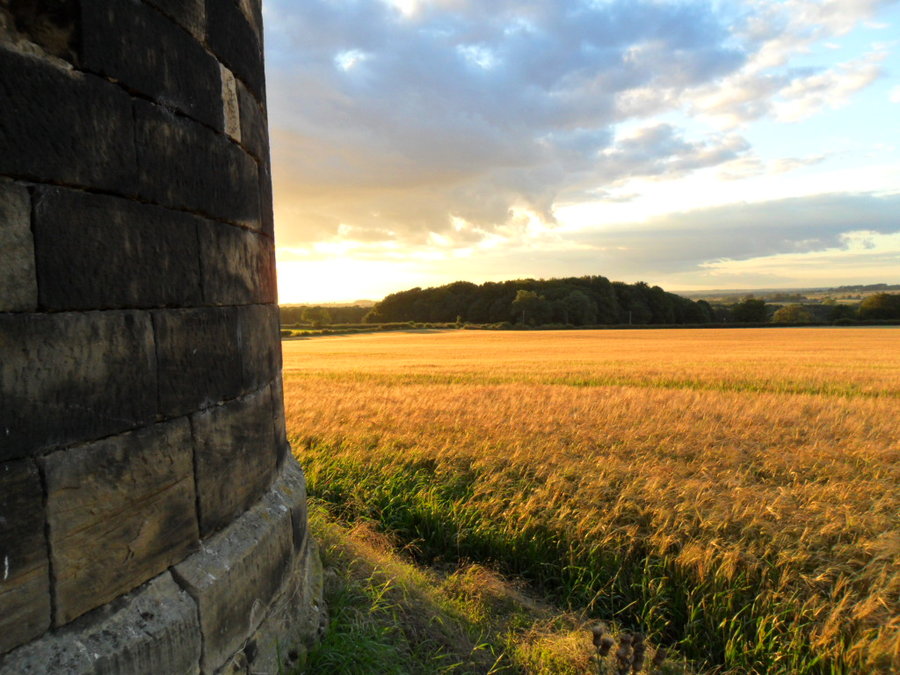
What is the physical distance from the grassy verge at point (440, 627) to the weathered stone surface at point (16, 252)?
6.42 feet

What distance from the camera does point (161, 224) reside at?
1841mm

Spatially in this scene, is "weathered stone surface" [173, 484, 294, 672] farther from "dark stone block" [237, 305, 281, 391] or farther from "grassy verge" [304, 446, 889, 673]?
"grassy verge" [304, 446, 889, 673]

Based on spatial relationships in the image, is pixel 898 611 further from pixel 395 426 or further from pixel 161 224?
pixel 395 426

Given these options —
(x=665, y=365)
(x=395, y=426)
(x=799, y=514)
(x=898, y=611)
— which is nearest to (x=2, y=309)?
(x=898, y=611)

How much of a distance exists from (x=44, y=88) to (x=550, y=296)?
7247 cm

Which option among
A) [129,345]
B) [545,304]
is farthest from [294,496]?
[545,304]

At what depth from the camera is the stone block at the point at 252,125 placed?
94.4 inches

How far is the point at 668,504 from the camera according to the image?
4789mm

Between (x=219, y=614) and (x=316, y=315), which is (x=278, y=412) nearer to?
A: (x=219, y=614)

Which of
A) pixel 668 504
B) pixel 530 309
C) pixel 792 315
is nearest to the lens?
pixel 668 504

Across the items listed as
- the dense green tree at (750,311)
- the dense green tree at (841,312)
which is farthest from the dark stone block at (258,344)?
the dense green tree at (841,312)

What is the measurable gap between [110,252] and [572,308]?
68289 mm

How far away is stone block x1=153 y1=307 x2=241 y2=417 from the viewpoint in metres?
1.87

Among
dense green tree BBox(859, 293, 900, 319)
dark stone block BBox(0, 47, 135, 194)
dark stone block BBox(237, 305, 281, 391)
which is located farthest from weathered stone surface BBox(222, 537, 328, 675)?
dense green tree BBox(859, 293, 900, 319)
